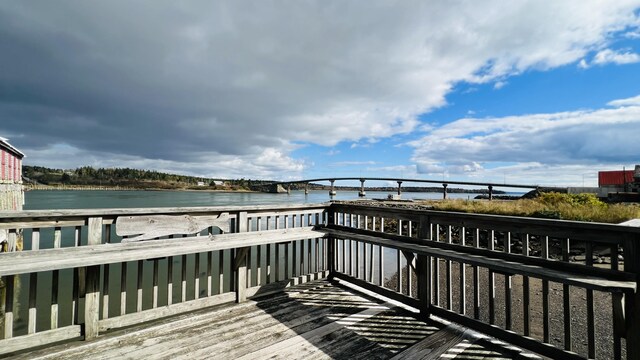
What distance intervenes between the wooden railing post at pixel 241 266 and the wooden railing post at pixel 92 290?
4.71 ft

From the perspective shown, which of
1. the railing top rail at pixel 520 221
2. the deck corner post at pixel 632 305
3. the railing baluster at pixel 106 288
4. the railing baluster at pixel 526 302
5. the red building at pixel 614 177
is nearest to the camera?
the deck corner post at pixel 632 305

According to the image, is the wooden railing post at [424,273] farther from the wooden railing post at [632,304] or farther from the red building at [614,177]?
the red building at [614,177]

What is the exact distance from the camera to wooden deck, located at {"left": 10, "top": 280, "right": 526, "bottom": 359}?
2.63 m

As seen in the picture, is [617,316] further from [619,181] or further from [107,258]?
[619,181]

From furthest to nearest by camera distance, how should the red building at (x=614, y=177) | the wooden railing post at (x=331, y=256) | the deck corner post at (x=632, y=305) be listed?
1. the red building at (x=614, y=177)
2. the wooden railing post at (x=331, y=256)
3. the deck corner post at (x=632, y=305)

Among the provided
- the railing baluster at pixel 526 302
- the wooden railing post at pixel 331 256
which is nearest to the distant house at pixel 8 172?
the wooden railing post at pixel 331 256

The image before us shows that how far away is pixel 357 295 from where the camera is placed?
163 inches

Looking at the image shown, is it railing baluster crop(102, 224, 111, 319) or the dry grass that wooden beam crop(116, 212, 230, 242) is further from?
→ the dry grass

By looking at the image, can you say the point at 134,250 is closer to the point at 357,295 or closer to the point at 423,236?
the point at 357,295

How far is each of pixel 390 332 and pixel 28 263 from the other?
3231 mm

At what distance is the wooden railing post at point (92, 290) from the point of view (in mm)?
2846

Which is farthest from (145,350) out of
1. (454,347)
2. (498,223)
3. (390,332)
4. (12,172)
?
(12,172)

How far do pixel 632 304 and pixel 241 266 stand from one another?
12.0 feet

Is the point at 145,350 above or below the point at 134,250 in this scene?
below
